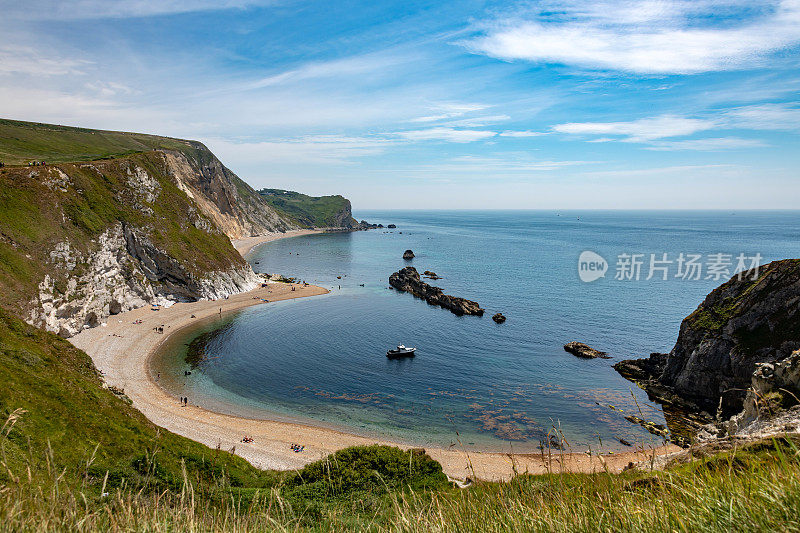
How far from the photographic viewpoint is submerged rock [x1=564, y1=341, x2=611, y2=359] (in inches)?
2121

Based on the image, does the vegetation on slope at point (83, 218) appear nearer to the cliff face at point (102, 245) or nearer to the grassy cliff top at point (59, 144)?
the cliff face at point (102, 245)

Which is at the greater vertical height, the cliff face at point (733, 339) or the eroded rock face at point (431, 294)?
the cliff face at point (733, 339)

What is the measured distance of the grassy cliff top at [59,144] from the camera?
3091 inches

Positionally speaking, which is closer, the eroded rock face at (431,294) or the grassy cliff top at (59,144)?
the eroded rock face at (431,294)

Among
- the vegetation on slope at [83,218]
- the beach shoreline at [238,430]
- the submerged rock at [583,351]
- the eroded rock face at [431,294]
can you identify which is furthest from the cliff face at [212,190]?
the submerged rock at [583,351]

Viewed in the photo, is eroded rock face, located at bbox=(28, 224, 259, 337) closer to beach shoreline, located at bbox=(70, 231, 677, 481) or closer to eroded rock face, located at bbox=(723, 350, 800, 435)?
beach shoreline, located at bbox=(70, 231, 677, 481)

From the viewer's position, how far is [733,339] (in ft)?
128

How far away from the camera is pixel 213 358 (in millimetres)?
52500

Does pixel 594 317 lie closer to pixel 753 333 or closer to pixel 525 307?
pixel 525 307

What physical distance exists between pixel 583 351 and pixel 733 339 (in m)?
17.9

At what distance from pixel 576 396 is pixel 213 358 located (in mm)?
44302

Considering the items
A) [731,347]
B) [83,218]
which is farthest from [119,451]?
[83,218]

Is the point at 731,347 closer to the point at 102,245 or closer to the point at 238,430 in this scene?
the point at 238,430

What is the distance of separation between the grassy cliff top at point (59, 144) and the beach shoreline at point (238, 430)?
40.1 metres
